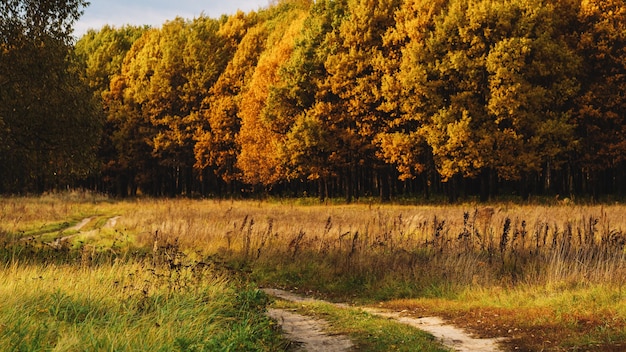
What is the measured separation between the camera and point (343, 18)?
4112 cm

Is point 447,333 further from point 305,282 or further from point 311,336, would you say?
point 305,282

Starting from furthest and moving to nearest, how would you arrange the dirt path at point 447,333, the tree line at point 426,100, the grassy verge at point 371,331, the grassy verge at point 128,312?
the tree line at point 426,100 < the dirt path at point 447,333 < the grassy verge at point 371,331 < the grassy verge at point 128,312

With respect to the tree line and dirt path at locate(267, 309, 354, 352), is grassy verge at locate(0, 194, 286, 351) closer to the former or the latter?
dirt path at locate(267, 309, 354, 352)

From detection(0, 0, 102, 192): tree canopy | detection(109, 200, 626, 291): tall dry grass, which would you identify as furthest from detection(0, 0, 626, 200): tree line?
detection(109, 200, 626, 291): tall dry grass

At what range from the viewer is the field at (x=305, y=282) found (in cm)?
808

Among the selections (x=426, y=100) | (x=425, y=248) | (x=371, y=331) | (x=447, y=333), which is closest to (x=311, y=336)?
(x=371, y=331)

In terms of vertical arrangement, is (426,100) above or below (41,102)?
above

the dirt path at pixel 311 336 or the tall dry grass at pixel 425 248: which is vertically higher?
the tall dry grass at pixel 425 248

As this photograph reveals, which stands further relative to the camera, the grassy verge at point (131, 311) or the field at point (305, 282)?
the field at point (305, 282)

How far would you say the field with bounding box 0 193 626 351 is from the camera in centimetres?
808

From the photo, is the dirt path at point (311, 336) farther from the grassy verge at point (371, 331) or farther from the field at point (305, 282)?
the field at point (305, 282)

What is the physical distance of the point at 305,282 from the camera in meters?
16.2

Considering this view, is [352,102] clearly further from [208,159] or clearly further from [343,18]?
[208,159]

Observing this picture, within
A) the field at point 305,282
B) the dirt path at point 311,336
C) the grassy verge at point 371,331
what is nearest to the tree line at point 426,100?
the field at point 305,282
